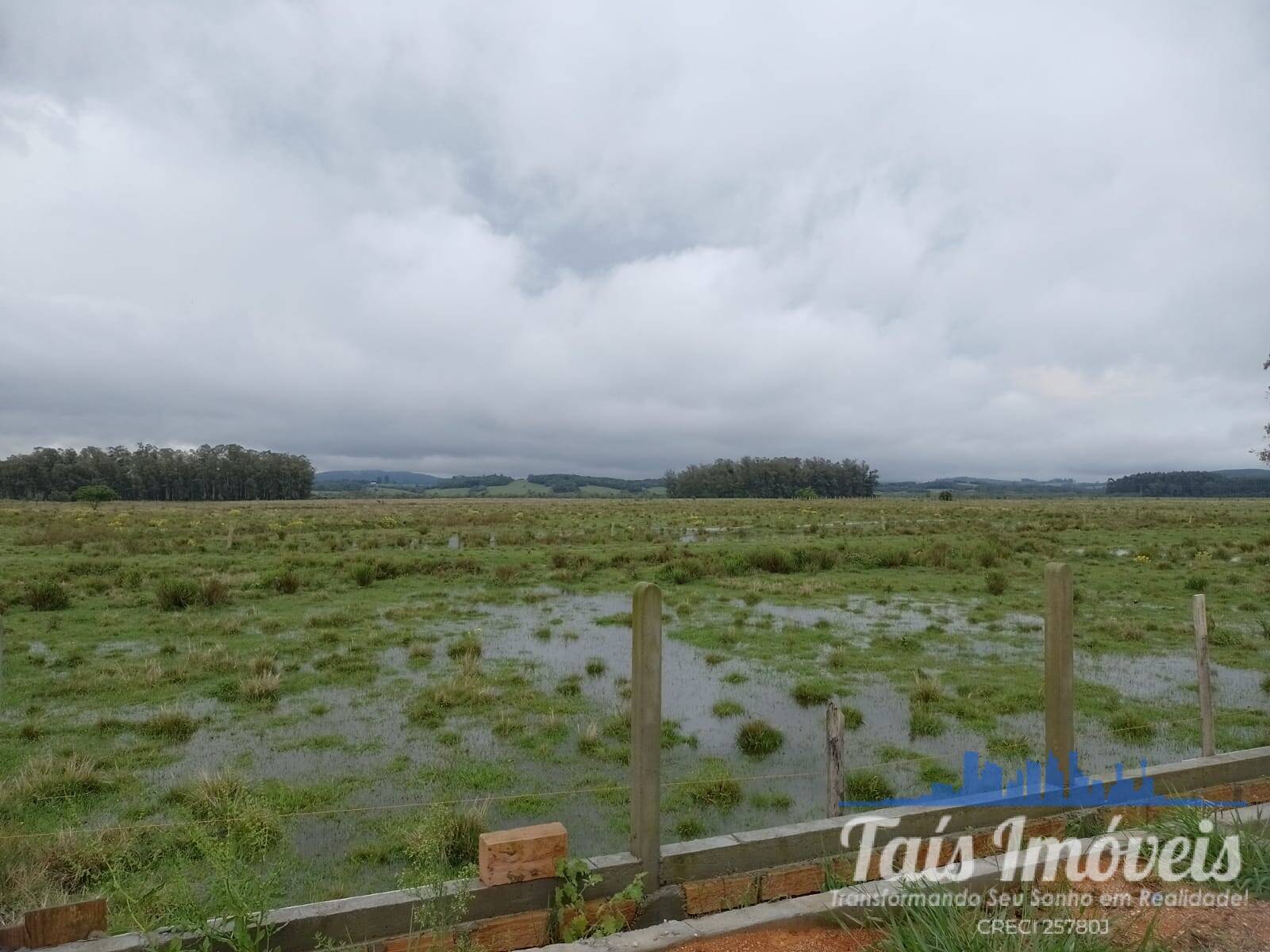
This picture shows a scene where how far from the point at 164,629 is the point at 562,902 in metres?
14.8

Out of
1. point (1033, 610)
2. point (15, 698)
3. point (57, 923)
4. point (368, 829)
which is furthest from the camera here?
point (1033, 610)

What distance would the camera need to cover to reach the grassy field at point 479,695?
691cm

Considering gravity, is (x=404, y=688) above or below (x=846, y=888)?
below

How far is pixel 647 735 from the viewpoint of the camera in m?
4.73

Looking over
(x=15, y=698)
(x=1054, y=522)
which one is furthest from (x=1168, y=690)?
(x=1054, y=522)

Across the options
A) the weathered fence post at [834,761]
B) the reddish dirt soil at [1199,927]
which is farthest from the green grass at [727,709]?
the reddish dirt soil at [1199,927]

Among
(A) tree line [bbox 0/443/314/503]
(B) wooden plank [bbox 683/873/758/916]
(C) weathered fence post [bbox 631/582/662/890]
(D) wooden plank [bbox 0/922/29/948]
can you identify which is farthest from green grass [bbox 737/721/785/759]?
(A) tree line [bbox 0/443/314/503]

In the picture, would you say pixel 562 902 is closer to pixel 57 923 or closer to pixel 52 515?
pixel 57 923

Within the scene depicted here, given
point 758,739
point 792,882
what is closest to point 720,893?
point 792,882

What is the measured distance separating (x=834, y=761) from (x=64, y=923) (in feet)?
16.0

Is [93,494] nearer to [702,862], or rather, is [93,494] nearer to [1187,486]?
[702,862]

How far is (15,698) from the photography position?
11.3m

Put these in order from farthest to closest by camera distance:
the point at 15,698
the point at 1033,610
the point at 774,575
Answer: the point at 774,575 → the point at 1033,610 → the point at 15,698

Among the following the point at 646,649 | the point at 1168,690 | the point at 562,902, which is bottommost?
the point at 1168,690
